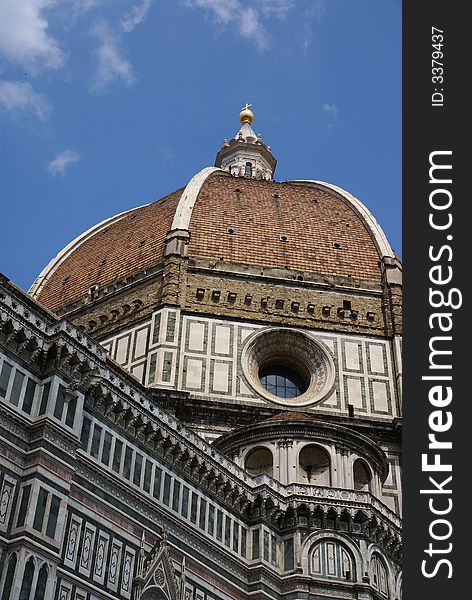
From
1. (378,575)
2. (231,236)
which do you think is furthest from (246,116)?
(378,575)

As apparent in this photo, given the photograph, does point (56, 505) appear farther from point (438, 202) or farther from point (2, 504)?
point (438, 202)

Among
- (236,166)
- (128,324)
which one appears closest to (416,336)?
(128,324)

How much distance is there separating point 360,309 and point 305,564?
1727cm

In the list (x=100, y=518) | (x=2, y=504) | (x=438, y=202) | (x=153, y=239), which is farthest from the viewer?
(x=153, y=239)

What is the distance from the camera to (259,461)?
33094 mm

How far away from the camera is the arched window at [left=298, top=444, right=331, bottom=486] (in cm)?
3225

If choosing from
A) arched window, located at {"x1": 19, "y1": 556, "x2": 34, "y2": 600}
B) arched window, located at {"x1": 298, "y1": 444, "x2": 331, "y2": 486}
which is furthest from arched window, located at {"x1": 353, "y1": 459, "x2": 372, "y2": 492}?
arched window, located at {"x1": 19, "y1": 556, "x2": 34, "y2": 600}

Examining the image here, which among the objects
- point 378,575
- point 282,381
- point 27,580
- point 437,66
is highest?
point 282,381

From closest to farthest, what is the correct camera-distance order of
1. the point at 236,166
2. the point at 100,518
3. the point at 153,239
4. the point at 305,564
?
the point at 100,518 < the point at 305,564 < the point at 153,239 < the point at 236,166

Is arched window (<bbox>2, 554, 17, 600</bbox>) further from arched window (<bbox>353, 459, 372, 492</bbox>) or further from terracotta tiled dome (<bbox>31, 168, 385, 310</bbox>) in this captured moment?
terracotta tiled dome (<bbox>31, 168, 385, 310</bbox>)

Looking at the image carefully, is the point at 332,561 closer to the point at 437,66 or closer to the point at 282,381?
the point at 282,381

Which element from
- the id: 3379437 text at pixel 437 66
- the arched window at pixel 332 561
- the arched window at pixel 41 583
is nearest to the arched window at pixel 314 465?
the arched window at pixel 332 561

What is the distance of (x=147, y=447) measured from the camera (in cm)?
2652

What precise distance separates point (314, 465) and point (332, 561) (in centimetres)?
438
